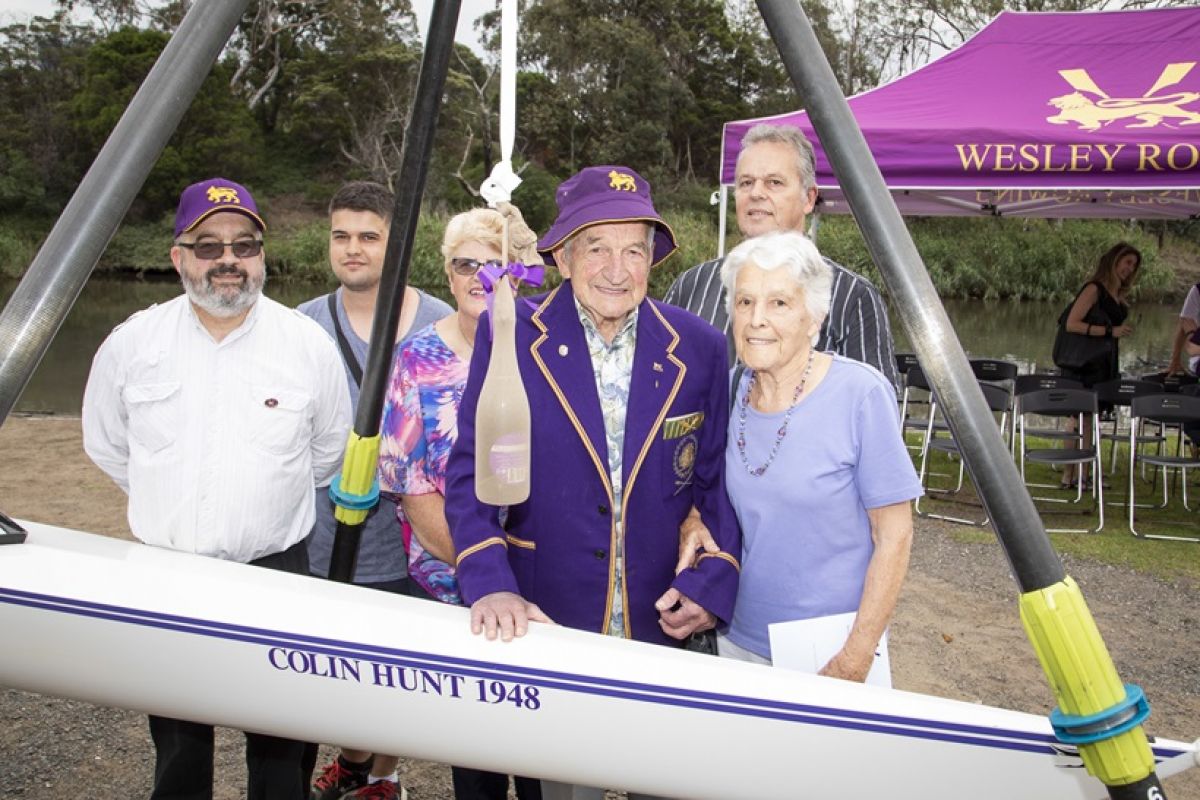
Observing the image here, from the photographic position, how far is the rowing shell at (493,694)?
6.12 feet

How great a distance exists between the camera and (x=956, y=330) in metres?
10.8

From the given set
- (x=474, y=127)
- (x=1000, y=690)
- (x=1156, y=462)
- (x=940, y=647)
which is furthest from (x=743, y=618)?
(x=474, y=127)

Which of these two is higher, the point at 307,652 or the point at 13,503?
the point at 307,652

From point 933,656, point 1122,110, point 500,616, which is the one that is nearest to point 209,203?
point 500,616

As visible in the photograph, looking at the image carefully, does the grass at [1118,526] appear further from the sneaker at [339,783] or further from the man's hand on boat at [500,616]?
the man's hand on boat at [500,616]

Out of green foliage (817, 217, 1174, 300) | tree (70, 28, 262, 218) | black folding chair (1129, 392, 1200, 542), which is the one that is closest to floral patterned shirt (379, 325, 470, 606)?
black folding chair (1129, 392, 1200, 542)

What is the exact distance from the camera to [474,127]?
125 feet

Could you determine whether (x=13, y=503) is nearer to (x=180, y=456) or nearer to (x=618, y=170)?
(x=180, y=456)

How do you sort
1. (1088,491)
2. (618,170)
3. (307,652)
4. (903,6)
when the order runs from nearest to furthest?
1. (307,652)
2. (618,170)
3. (1088,491)
4. (903,6)

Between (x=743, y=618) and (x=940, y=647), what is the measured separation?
272cm

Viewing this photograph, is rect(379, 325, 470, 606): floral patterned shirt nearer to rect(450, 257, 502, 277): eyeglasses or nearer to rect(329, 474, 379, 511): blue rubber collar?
rect(329, 474, 379, 511): blue rubber collar

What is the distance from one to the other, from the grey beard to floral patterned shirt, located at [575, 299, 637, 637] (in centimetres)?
90

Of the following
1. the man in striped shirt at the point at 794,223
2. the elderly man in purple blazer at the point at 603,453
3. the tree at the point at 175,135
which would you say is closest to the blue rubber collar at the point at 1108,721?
the elderly man in purple blazer at the point at 603,453

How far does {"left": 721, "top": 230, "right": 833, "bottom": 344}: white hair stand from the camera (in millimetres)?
1982
